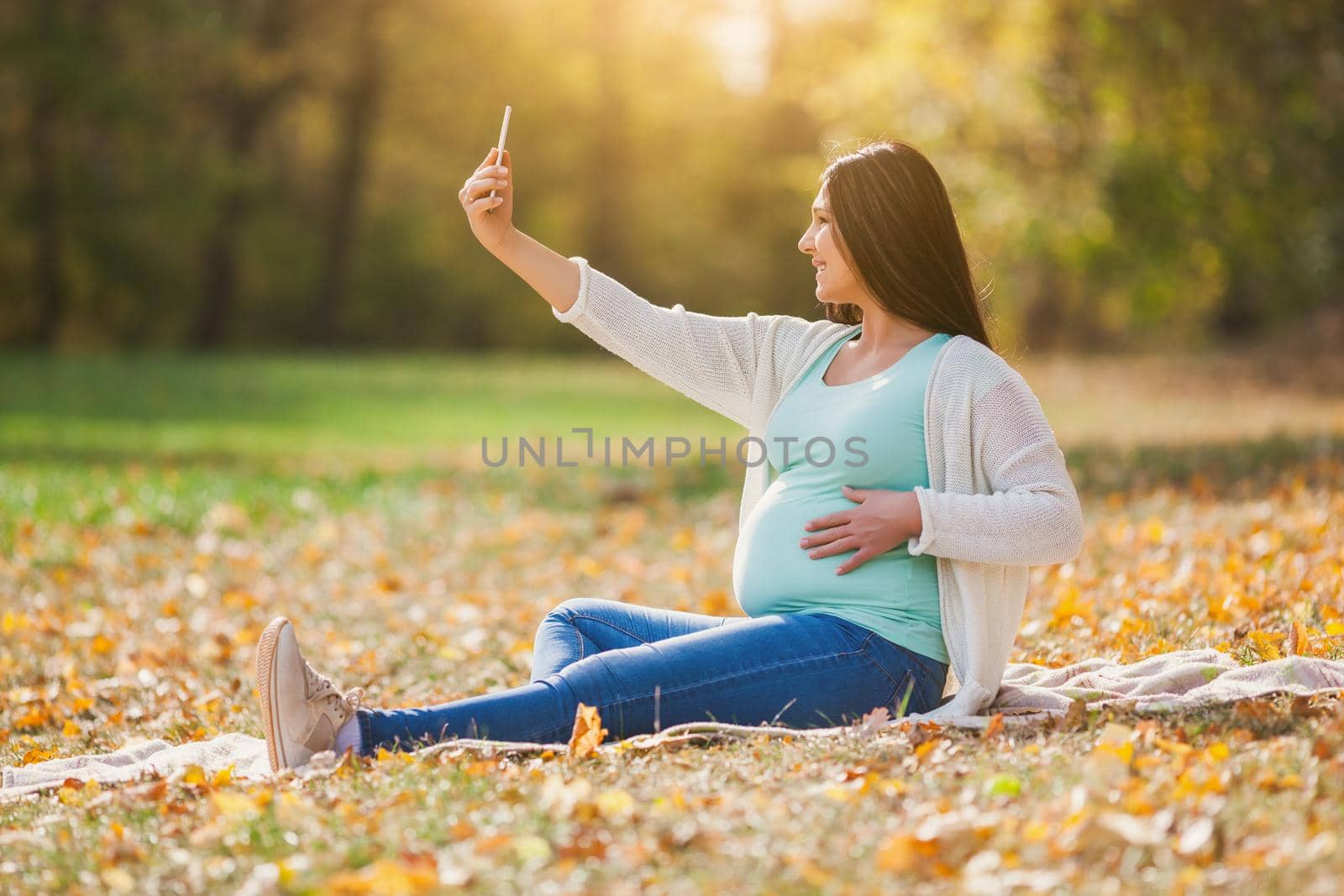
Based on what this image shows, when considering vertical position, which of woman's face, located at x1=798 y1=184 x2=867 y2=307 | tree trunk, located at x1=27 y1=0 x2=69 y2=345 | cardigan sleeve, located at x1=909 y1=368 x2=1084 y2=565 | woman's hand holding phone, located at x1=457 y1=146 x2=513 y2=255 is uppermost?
tree trunk, located at x1=27 y1=0 x2=69 y2=345

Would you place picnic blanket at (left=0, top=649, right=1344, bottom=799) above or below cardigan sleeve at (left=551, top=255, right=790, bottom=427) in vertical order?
below

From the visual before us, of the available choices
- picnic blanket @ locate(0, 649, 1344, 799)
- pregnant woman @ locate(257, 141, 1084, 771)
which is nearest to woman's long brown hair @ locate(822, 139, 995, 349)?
pregnant woman @ locate(257, 141, 1084, 771)

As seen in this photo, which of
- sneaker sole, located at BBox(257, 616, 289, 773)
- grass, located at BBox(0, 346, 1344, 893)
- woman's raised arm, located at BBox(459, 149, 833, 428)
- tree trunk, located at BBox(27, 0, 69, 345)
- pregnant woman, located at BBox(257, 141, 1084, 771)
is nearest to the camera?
grass, located at BBox(0, 346, 1344, 893)

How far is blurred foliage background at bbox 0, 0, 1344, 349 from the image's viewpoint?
1371cm

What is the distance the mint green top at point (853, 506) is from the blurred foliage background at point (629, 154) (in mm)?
6345

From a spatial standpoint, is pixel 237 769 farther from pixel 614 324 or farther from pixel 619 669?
pixel 614 324

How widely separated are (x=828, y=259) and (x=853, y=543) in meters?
0.76

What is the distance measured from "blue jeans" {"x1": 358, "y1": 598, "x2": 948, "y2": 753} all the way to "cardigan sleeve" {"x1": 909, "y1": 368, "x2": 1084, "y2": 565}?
1.03 ft

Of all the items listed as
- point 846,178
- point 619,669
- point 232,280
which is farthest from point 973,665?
point 232,280

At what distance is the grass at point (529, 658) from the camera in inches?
95.9

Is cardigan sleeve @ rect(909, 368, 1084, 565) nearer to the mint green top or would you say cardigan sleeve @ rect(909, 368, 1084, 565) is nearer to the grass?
the mint green top

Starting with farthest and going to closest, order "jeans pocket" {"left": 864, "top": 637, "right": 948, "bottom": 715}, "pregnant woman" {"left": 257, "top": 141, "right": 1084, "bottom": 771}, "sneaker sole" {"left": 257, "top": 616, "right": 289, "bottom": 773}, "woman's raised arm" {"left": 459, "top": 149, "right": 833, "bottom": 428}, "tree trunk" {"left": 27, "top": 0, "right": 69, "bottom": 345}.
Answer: "tree trunk" {"left": 27, "top": 0, "right": 69, "bottom": 345} < "woman's raised arm" {"left": 459, "top": 149, "right": 833, "bottom": 428} < "jeans pocket" {"left": 864, "top": 637, "right": 948, "bottom": 715} < "pregnant woman" {"left": 257, "top": 141, "right": 1084, "bottom": 771} < "sneaker sole" {"left": 257, "top": 616, "right": 289, "bottom": 773}

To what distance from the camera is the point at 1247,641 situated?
4.07 m

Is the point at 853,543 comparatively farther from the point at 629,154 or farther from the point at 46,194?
the point at 629,154
